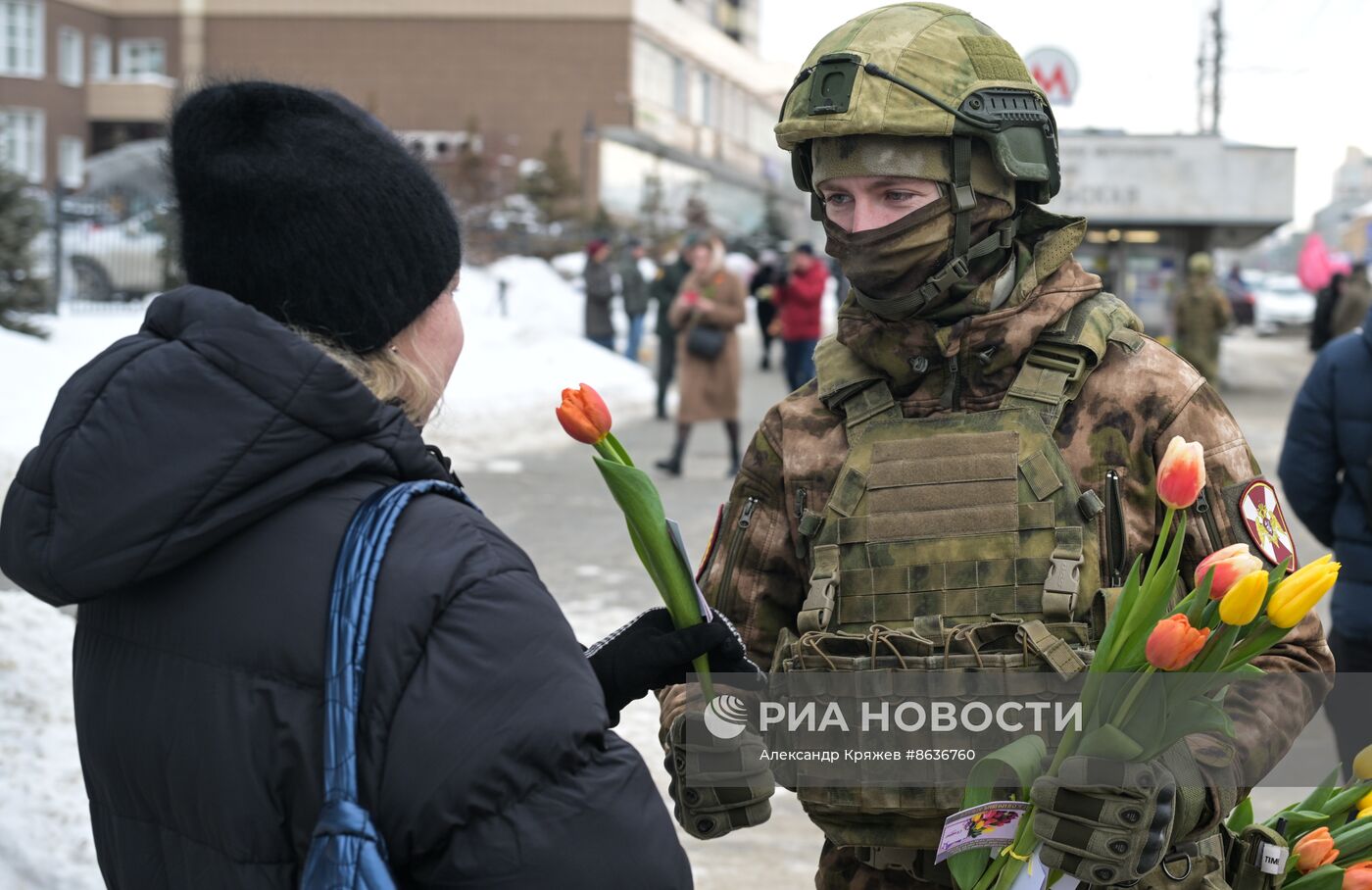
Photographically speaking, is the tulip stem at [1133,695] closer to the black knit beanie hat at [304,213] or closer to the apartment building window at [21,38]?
the black knit beanie hat at [304,213]

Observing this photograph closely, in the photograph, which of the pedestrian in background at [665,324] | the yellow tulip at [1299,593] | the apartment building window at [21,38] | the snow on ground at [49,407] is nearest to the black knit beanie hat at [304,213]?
the snow on ground at [49,407]

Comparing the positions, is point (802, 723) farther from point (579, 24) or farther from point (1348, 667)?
point (579, 24)

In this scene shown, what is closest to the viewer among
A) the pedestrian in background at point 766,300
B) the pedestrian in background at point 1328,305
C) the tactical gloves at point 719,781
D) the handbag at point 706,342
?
the tactical gloves at point 719,781

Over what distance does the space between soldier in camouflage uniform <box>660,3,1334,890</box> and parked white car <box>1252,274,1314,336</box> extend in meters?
42.1

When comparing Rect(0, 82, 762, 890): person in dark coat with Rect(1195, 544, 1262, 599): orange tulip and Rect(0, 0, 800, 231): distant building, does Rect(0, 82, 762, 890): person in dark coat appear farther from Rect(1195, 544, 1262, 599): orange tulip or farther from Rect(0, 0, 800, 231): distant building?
Rect(0, 0, 800, 231): distant building

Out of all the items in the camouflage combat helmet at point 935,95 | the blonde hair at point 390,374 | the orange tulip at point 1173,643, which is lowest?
the orange tulip at point 1173,643

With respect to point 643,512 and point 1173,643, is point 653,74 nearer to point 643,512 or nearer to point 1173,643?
point 643,512

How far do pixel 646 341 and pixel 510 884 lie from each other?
27004 millimetres

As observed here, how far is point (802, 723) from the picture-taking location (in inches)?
94.7

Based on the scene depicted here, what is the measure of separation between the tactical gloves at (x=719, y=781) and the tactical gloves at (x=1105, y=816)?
56cm

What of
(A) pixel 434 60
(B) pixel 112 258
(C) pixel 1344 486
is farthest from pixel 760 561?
(A) pixel 434 60

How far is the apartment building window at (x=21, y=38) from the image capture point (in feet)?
166

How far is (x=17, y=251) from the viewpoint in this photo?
16.9m

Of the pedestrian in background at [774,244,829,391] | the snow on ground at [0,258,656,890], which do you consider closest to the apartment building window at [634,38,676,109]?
the snow on ground at [0,258,656,890]
